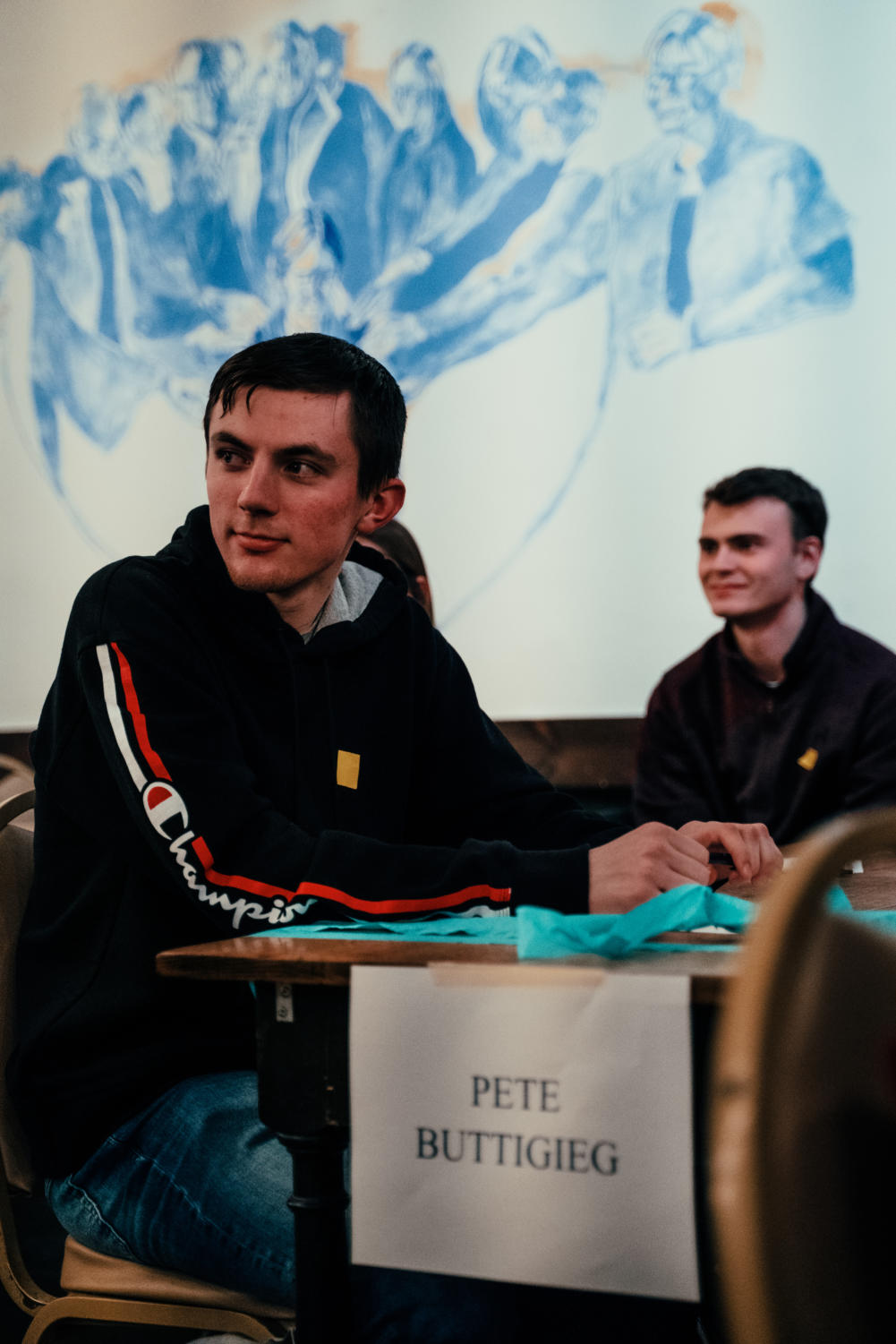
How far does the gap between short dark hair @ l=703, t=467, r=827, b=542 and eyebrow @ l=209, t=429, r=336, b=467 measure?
148 cm

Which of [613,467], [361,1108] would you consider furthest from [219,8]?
[361,1108]

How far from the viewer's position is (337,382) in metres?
1.31

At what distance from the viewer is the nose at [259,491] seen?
122cm

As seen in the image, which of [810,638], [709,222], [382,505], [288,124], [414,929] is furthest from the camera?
[288,124]

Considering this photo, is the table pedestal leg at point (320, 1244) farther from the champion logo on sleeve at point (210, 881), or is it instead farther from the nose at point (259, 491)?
the nose at point (259, 491)

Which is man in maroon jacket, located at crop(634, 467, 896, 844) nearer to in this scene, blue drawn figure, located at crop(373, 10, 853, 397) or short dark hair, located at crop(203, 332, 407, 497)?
blue drawn figure, located at crop(373, 10, 853, 397)

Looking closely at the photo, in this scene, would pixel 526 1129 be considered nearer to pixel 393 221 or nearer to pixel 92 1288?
pixel 92 1288

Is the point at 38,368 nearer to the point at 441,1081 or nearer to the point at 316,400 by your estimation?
the point at 316,400

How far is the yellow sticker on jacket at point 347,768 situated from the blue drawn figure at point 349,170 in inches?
74.2

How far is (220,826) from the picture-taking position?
0.99 meters

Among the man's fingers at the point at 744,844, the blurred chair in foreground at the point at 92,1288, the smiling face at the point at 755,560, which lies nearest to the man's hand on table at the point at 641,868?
the man's fingers at the point at 744,844

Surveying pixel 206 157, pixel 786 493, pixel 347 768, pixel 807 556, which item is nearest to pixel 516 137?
pixel 206 157

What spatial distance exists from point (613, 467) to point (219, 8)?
146cm

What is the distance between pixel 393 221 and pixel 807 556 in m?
1.20
